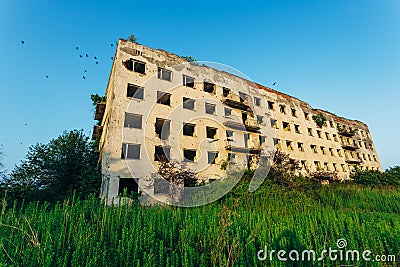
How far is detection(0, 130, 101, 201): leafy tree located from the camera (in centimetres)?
1162

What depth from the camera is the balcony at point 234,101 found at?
20752 millimetres

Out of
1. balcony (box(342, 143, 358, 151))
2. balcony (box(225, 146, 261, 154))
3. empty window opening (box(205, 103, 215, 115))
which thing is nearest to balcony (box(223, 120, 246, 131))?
empty window opening (box(205, 103, 215, 115))

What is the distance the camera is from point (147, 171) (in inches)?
559

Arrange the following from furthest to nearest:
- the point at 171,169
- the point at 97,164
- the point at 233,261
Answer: the point at 97,164 → the point at 171,169 → the point at 233,261

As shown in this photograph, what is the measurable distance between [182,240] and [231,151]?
16135mm

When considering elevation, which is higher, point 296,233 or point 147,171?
point 147,171

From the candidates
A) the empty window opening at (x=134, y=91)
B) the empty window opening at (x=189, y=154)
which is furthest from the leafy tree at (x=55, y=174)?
the empty window opening at (x=189, y=154)

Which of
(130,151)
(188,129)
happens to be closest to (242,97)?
(188,129)

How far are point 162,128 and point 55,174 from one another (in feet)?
24.8

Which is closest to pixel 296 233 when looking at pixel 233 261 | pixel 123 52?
pixel 233 261

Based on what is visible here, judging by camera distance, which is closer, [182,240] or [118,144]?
[182,240]

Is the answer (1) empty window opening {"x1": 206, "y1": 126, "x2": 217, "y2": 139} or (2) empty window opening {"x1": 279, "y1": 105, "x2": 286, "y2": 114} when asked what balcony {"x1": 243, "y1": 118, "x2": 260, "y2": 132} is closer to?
(1) empty window opening {"x1": 206, "y1": 126, "x2": 217, "y2": 139}

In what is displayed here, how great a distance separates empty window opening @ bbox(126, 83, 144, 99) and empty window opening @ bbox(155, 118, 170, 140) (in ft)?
7.54

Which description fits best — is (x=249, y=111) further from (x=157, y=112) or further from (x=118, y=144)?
(x=118, y=144)
